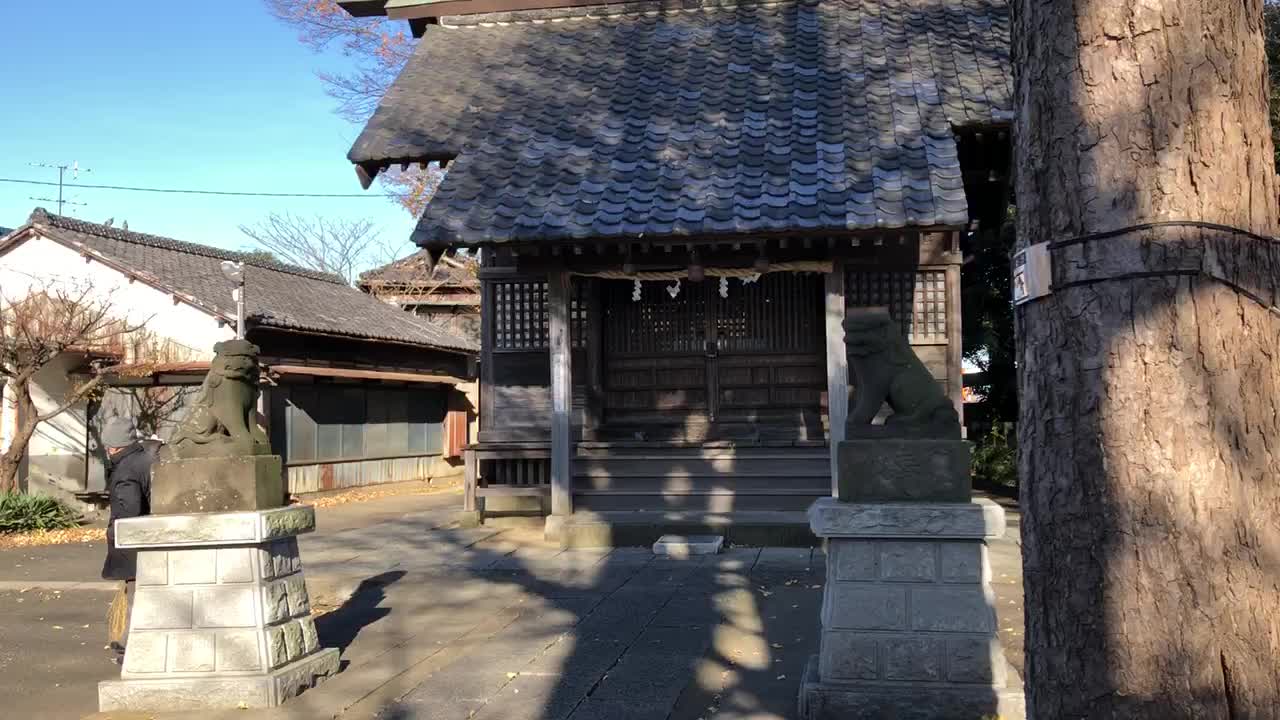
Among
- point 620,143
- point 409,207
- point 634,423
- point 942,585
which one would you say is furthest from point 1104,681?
point 409,207

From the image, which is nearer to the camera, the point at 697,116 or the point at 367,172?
the point at 697,116

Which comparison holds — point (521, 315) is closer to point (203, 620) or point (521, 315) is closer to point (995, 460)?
point (203, 620)

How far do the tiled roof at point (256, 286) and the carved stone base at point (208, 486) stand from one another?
12084 mm

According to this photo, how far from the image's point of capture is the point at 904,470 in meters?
5.49

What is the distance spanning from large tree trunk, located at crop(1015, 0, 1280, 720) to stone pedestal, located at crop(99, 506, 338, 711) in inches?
186

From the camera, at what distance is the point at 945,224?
1005 centimetres

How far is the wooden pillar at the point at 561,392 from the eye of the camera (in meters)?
11.6

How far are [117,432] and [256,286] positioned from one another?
14.5ft

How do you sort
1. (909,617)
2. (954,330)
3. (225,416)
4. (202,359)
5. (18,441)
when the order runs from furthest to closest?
(202,359) → (18,441) → (954,330) → (225,416) → (909,617)

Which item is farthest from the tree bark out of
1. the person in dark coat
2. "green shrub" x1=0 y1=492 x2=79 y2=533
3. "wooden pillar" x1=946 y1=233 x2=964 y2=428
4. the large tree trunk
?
the large tree trunk

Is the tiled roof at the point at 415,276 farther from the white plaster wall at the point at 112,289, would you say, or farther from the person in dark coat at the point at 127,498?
the person in dark coat at the point at 127,498

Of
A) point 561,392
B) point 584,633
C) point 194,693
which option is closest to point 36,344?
point 561,392

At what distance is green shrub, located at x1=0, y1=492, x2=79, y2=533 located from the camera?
14891 millimetres

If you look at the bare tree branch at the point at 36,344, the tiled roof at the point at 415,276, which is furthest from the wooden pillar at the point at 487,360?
the tiled roof at the point at 415,276
